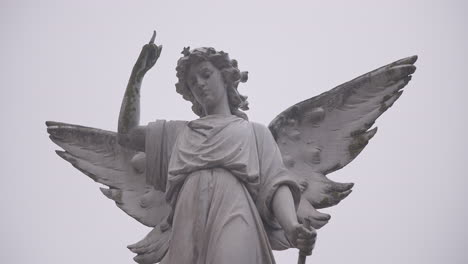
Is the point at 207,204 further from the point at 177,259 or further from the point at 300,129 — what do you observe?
the point at 300,129

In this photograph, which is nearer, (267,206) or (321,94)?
(267,206)

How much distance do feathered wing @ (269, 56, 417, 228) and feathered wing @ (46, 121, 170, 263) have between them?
1.57 meters

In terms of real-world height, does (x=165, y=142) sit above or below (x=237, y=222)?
above

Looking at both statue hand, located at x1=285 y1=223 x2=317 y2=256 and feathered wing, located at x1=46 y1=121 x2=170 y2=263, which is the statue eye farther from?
statue hand, located at x1=285 y1=223 x2=317 y2=256

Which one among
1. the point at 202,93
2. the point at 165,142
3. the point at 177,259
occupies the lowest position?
the point at 177,259

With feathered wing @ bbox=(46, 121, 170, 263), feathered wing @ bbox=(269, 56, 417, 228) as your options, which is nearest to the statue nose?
feathered wing @ bbox=(269, 56, 417, 228)

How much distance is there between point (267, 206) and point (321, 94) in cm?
200

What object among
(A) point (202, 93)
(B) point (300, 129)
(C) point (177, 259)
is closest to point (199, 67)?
(A) point (202, 93)

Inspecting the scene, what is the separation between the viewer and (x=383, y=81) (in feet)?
27.3

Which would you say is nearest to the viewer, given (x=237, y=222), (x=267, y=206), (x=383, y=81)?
(x=237, y=222)

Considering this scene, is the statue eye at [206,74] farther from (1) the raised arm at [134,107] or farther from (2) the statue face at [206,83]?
(1) the raised arm at [134,107]

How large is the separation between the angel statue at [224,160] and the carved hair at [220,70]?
0.04 ft

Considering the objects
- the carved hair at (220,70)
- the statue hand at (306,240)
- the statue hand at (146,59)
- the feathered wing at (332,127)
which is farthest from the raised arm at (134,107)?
the statue hand at (306,240)

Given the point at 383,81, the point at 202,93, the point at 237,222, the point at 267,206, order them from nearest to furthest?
the point at 237,222 < the point at 267,206 < the point at 202,93 < the point at 383,81
